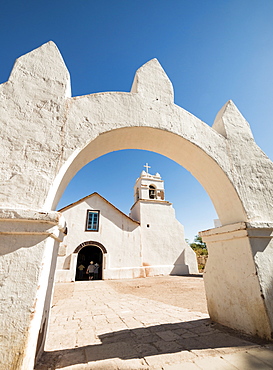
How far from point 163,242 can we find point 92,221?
5423 millimetres

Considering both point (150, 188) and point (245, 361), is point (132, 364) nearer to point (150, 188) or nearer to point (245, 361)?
point (245, 361)

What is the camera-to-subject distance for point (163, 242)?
1345 centimetres

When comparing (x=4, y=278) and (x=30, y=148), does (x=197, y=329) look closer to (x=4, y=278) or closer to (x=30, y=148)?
(x=4, y=278)

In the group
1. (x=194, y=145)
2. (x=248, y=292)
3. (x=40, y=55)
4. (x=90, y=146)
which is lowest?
(x=248, y=292)

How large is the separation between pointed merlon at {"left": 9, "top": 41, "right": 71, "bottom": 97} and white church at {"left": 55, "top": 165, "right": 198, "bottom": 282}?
1052 cm

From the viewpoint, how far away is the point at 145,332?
8.76 ft

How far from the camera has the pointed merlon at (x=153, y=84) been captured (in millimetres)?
2932

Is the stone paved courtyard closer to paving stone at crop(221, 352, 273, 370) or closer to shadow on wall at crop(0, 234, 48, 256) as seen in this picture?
paving stone at crop(221, 352, 273, 370)

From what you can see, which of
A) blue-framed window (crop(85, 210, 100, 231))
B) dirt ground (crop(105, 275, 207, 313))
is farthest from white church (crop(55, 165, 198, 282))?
dirt ground (crop(105, 275, 207, 313))

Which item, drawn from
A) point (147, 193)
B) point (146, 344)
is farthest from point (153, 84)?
point (147, 193)

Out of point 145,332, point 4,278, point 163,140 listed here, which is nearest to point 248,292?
point 145,332

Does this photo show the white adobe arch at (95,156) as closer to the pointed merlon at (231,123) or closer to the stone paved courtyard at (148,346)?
the pointed merlon at (231,123)

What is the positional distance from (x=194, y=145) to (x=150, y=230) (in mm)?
11525

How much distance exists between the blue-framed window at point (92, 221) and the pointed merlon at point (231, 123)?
10.6 m
